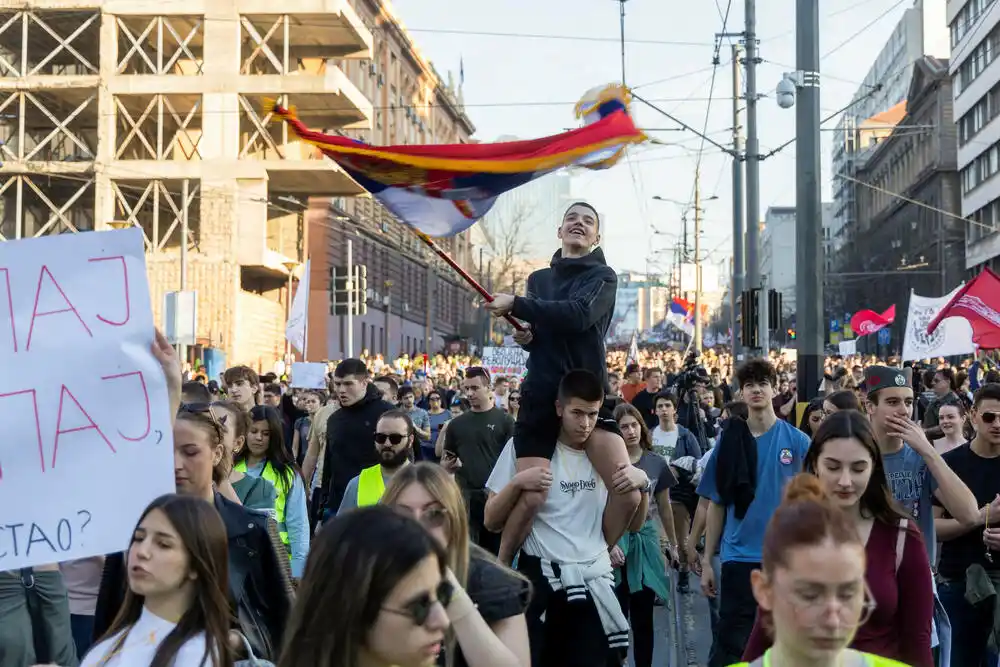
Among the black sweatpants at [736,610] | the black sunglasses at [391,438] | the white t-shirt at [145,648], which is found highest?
the black sunglasses at [391,438]

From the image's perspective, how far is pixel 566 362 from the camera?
6363 millimetres

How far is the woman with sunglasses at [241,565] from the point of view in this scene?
4.55 m

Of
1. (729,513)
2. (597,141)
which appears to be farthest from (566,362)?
(729,513)

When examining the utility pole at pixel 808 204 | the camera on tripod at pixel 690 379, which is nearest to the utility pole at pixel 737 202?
the camera on tripod at pixel 690 379

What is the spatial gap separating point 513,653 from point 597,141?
325cm

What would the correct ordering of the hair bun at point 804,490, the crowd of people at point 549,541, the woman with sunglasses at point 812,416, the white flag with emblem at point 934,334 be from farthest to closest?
the white flag with emblem at point 934,334 < the woman with sunglasses at point 812,416 < the hair bun at point 804,490 < the crowd of people at point 549,541

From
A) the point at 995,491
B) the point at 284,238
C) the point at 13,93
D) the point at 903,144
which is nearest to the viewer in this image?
the point at 995,491

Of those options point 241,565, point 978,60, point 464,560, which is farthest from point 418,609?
point 978,60

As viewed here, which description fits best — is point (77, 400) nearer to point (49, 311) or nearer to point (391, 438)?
point (49, 311)

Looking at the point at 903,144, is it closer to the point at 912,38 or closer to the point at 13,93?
the point at 912,38

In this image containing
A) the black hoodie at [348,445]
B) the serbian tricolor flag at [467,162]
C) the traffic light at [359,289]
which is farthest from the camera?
the traffic light at [359,289]

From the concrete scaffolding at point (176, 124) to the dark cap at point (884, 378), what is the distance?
37975 millimetres

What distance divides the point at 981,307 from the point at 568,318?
45.4 ft

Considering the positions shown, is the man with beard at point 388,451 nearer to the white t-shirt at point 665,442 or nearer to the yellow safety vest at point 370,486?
the yellow safety vest at point 370,486
